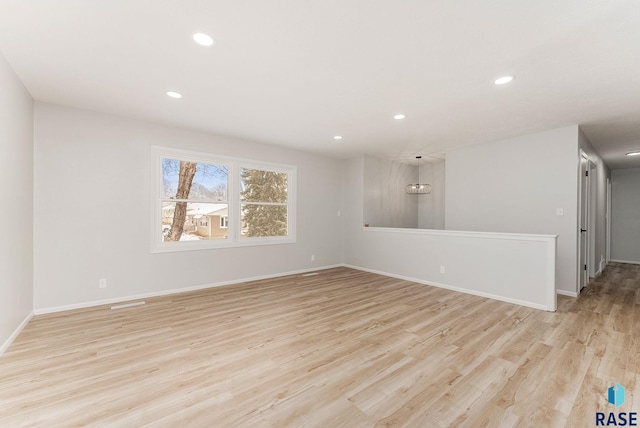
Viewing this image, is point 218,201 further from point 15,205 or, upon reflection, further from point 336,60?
point 336,60

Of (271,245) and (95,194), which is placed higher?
(95,194)

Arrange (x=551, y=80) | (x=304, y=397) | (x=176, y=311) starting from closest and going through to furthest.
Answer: (x=304, y=397) < (x=551, y=80) < (x=176, y=311)

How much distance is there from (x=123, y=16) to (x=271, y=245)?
159 inches

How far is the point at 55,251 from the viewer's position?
3.38m

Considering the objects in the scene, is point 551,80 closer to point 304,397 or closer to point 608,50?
point 608,50

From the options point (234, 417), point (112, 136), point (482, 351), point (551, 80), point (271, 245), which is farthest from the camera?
point (271, 245)

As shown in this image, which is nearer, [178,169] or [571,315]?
[571,315]

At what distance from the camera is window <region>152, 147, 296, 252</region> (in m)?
4.23

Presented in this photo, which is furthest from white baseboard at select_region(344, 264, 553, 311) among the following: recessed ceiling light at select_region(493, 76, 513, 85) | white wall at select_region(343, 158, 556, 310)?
recessed ceiling light at select_region(493, 76, 513, 85)

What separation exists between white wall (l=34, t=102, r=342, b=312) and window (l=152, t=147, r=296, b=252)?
0.17 metres

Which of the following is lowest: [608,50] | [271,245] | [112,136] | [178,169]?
[271,245]

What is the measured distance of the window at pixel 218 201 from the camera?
167 inches

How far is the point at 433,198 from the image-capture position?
7.42m

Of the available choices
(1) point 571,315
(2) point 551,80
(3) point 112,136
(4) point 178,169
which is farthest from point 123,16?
(1) point 571,315
